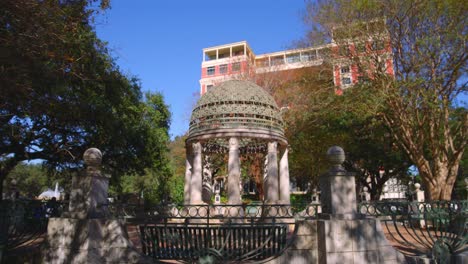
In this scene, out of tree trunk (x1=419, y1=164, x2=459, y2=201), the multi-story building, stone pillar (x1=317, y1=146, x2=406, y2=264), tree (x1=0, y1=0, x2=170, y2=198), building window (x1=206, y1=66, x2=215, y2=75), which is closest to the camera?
stone pillar (x1=317, y1=146, x2=406, y2=264)

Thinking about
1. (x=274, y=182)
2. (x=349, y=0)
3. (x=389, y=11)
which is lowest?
(x=274, y=182)

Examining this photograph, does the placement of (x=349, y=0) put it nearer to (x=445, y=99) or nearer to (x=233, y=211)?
(x=445, y=99)

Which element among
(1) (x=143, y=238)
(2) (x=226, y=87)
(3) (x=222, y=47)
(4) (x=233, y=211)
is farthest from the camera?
(3) (x=222, y=47)

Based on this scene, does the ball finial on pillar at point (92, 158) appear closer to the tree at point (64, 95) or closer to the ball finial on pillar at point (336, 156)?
the tree at point (64, 95)

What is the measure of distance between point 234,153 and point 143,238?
5302 mm

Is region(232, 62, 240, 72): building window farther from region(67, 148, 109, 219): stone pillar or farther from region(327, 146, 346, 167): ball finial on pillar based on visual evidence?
region(67, 148, 109, 219): stone pillar

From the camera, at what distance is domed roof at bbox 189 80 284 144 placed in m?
11.7

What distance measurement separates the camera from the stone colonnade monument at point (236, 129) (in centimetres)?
1154

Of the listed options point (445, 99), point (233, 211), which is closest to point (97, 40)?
point (233, 211)

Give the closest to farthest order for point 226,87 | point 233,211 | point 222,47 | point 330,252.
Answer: point 330,252
point 233,211
point 226,87
point 222,47

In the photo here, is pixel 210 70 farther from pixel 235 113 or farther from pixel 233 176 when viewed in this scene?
pixel 233 176

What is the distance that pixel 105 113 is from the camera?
14.9m

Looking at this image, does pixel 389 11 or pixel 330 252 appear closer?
pixel 330 252

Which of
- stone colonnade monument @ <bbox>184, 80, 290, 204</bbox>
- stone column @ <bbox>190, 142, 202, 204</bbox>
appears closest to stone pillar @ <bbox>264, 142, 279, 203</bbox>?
stone colonnade monument @ <bbox>184, 80, 290, 204</bbox>
